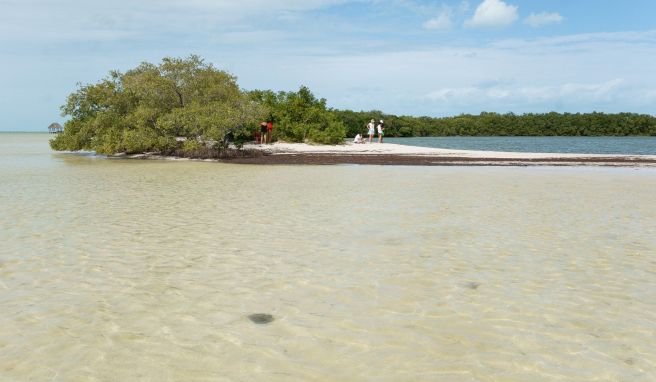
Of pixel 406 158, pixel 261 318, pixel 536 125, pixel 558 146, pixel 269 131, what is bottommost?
pixel 261 318

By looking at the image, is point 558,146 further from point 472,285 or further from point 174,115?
point 472,285

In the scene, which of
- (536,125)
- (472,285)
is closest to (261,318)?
(472,285)

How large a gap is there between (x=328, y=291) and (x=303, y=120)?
40839mm

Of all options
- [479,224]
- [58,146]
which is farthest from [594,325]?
[58,146]

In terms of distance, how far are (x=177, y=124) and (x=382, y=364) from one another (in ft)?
104

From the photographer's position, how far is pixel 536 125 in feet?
358

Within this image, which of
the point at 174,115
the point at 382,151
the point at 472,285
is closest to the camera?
the point at 472,285

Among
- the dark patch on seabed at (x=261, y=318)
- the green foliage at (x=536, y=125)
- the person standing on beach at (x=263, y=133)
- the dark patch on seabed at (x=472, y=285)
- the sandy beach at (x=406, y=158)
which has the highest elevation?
the green foliage at (x=536, y=125)

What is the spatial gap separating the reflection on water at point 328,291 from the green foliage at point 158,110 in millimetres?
20707

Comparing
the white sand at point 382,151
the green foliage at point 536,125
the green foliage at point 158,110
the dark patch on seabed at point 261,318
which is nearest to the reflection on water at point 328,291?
the dark patch on seabed at point 261,318

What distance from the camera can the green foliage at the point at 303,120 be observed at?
45.6 m

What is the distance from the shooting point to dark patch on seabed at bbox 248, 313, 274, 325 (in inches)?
213

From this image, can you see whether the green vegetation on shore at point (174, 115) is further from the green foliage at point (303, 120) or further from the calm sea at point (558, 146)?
the calm sea at point (558, 146)

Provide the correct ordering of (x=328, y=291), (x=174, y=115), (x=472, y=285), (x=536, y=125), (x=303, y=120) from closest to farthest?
(x=328, y=291), (x=472, y=285), (x=174, y=115), (x=303, y=120), (x=536, y=125)
